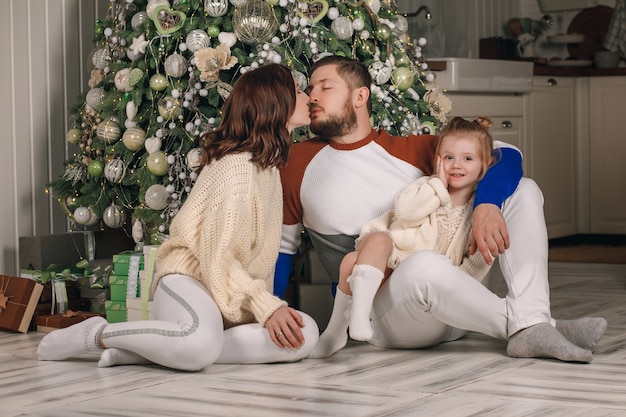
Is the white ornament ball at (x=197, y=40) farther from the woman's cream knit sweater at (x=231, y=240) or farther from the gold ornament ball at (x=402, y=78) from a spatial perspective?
the woman's cream knit sweater at (x=231, y=240)

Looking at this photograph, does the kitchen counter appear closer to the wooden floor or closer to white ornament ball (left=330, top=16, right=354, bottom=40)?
white ornament ball (left=330, top=16, right=354, bottom=40)

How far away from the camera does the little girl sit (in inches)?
110

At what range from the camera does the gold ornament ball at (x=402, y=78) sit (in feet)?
11.5

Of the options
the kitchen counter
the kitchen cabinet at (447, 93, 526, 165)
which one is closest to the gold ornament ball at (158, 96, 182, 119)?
the kitchen cabinet at (447, 93, 526, 165)

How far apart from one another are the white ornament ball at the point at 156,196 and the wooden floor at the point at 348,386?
2.03 ft

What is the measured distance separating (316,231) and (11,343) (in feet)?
3.08

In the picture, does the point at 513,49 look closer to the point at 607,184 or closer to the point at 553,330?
the point at 607,184

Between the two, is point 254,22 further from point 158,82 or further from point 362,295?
point 362,295

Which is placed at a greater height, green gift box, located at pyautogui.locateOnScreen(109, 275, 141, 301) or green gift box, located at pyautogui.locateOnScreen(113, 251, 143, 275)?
green gift box, located at pyautogui.locateOnScreen(113, 251, 143, 275)

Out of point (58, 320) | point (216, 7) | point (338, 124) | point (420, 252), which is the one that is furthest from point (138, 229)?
point (420, 252)

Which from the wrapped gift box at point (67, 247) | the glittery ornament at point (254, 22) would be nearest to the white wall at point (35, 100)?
the wrapped gift box at point (67, 247)

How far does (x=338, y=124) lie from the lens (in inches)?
120

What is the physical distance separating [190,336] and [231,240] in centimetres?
25

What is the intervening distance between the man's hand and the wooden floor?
268 mm
